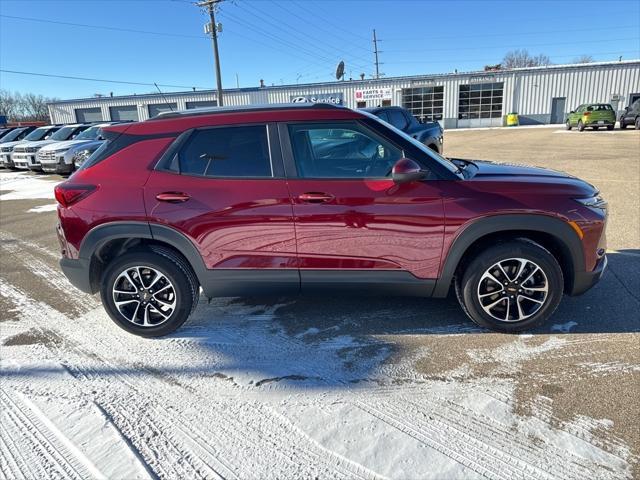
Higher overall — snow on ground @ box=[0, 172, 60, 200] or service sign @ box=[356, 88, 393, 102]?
service sign @ box=[356, 88, 393, 102]

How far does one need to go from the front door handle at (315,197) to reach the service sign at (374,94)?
41.4m

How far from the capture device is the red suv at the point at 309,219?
10.3 ft

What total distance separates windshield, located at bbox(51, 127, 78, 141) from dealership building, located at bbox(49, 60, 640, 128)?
19.6 m

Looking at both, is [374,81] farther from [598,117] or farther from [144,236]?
[144,236]

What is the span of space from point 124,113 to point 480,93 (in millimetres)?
38549

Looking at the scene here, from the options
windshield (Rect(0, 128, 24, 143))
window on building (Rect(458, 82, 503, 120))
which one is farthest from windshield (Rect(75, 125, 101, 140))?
window on building (Rect(458, 82, 503, 120))

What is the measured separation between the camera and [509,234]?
3297mm

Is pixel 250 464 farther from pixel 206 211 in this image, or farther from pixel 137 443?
pixel 206 211

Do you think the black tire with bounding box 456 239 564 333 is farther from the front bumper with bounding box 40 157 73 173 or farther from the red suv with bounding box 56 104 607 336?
the front bumper with bounding box 40 157 73 173

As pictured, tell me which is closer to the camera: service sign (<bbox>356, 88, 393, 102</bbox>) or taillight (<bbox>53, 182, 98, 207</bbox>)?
taillight (<bbox>53, 182, 98, 207</bbox>)

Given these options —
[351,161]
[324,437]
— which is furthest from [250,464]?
[351,161]

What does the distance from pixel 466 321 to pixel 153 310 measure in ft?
8.55

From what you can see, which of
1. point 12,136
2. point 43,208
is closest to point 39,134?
point 12,136

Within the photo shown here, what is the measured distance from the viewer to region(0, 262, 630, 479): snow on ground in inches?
85.7
